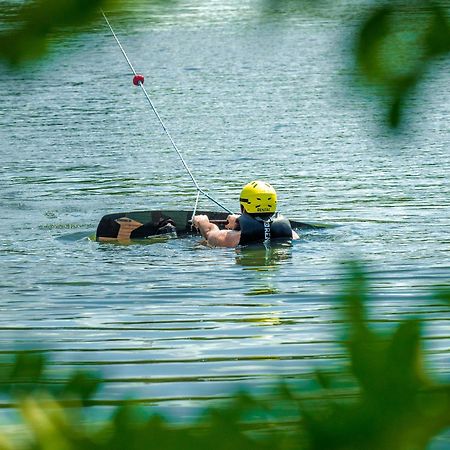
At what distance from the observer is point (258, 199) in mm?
14914

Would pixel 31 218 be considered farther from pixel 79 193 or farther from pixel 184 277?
pixel 184 277

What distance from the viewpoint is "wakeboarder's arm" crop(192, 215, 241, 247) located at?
14844 mm

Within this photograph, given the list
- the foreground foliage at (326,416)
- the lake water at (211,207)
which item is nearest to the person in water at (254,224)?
the lake water at (211,207)

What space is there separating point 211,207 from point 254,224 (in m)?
4.07

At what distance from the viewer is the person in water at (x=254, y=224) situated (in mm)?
14625

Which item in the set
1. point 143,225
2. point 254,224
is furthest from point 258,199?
point 143,225

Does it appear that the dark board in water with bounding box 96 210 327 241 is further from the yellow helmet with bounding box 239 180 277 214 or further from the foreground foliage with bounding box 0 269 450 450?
the foreground foliage with bounding box 0 269 450 450

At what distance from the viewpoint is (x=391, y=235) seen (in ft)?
49.6

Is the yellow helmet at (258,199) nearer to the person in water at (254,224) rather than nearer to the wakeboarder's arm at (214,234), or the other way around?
the person in water at (254,224)

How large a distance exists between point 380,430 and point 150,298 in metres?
10.8

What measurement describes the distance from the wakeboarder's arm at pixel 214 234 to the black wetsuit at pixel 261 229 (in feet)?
0.58

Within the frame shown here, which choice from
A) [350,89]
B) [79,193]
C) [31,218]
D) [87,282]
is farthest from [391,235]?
[350,89]

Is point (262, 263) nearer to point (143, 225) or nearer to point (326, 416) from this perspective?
point (143, 225)

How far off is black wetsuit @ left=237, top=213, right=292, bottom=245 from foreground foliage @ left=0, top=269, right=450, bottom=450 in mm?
13646
